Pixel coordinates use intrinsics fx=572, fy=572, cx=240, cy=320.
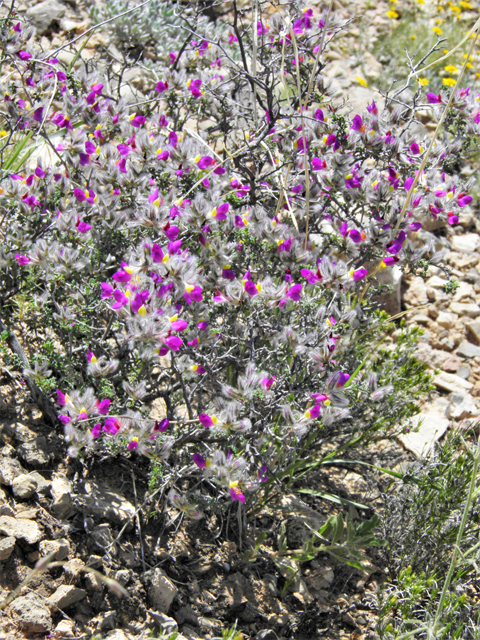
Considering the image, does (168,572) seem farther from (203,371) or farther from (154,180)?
(154,180)

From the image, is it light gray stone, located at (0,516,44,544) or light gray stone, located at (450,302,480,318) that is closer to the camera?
light gray stone, located at (0,516,44,544)

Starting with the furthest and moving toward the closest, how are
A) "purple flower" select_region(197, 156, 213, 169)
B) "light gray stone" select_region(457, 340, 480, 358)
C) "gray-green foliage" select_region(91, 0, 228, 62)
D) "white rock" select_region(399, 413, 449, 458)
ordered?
"gray-green foliage" select_region(91, 0, 228, 62) < "light gray stone" select_region(457, 340, 480, 358) < "white rock" select_region(399, 413, 449, 458) < "purple flower" select_region(197, 156, 213, 169)

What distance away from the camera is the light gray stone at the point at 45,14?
506cm

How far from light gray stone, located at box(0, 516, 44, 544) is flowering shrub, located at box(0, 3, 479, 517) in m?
0.32

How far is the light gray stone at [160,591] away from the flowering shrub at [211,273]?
28cm

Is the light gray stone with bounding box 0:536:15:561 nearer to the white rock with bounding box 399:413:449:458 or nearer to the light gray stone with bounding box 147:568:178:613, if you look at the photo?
the light gray stone with bounding box 147:568:178:613

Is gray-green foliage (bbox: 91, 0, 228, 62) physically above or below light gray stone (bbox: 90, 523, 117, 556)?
above

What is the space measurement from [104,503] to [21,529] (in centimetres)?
35

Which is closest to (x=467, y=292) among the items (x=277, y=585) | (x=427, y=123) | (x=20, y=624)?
(x=427, y=123)

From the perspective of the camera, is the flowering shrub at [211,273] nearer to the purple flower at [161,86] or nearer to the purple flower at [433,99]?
the purple flower at [433,99]

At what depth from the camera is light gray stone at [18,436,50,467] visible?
7.44 feet

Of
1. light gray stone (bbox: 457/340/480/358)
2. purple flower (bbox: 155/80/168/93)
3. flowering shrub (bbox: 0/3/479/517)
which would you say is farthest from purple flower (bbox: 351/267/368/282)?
light gray stone (bbox: 457/340/480/358)

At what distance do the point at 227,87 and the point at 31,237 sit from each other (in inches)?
54.8

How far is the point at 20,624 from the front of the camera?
180cm
